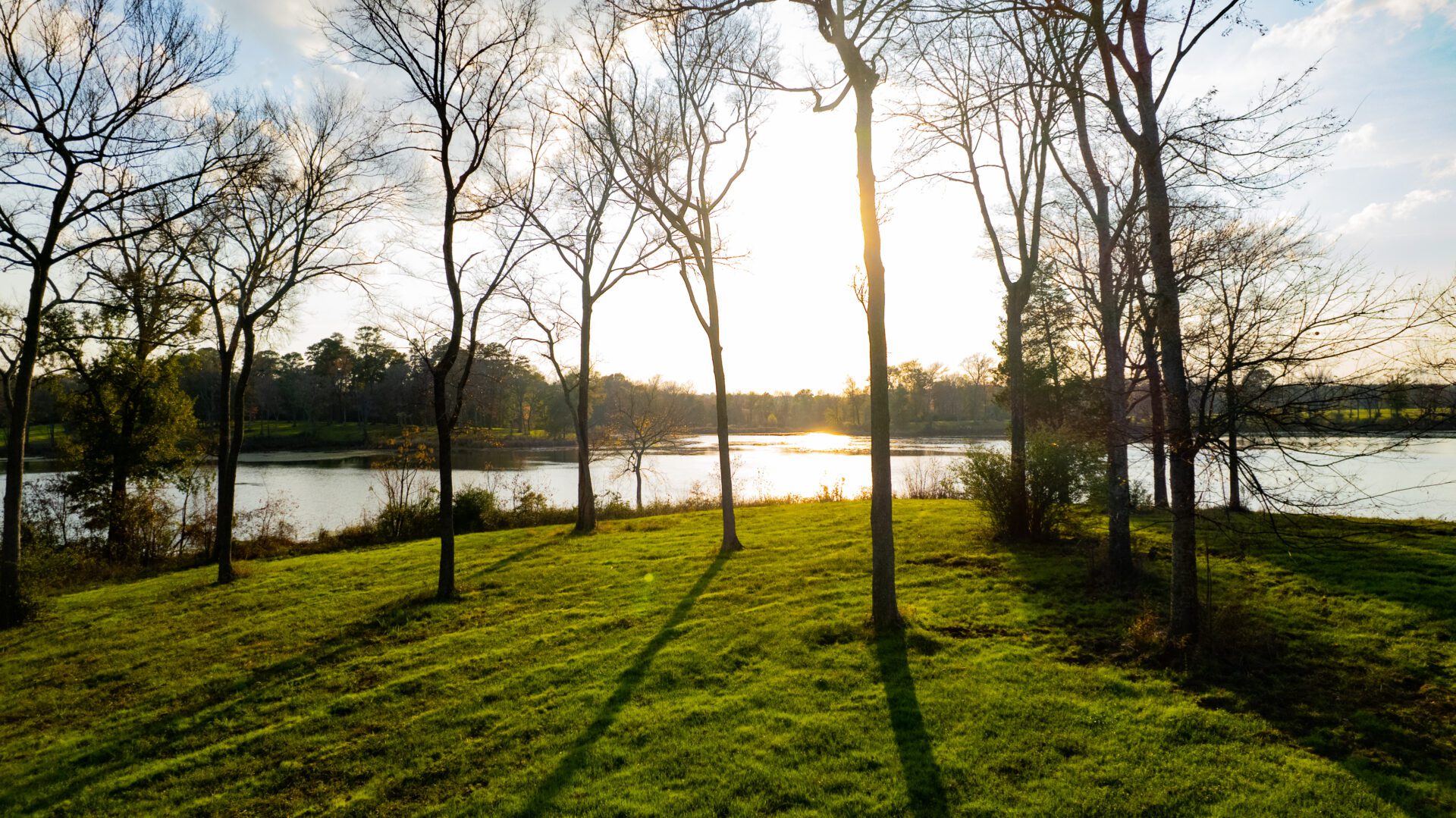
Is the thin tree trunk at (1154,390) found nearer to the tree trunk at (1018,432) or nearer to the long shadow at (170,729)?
the tree trunk at (1018,432)

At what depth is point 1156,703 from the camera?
4828 mm

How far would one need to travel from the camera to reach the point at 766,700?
532cm

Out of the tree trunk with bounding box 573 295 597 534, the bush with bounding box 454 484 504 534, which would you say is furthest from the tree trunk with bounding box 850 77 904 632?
the bush with bounding box 454 484 504 534

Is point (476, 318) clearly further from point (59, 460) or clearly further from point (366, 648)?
point (59, 460)

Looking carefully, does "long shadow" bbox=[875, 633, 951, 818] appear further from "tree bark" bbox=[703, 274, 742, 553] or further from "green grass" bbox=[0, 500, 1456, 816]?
"tree bark" bbox=[703, 274, 742, 553]

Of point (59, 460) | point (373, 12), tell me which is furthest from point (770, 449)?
point (373, 12)

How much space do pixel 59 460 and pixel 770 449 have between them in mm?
43224

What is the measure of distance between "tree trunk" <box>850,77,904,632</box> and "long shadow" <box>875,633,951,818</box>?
0.53 m

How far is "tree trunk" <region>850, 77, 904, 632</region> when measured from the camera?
22.4 ft

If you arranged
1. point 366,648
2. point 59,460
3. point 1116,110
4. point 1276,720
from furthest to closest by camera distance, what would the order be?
point 59,460 → point 366,648 → point 1116,110 → point 1276,720

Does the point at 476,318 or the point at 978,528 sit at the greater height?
the point at 476,318

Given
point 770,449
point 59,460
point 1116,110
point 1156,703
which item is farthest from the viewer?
point 770,449

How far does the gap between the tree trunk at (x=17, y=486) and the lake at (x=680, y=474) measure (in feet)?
39.4

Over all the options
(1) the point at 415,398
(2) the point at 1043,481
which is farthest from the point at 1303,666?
(1) the point at 415,398
